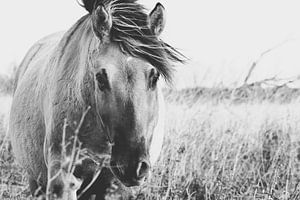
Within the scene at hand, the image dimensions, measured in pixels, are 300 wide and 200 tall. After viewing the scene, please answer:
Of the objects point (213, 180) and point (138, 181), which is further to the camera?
point (213, 180)

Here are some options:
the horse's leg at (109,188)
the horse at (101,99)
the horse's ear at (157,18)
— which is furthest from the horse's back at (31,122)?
the horse's ear at (157,18)

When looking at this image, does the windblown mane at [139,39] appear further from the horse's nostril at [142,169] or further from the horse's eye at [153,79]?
the horse's nostril at [142,169]

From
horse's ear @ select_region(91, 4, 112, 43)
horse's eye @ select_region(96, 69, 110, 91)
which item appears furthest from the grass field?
horse's ear @ select_region(91, 4, 112, 43)

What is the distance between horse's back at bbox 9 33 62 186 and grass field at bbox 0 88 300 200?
41cm

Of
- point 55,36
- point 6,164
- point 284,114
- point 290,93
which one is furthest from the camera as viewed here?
point 290,93

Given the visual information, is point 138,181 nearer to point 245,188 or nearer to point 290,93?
point 245,188

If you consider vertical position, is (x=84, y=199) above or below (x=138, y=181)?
below

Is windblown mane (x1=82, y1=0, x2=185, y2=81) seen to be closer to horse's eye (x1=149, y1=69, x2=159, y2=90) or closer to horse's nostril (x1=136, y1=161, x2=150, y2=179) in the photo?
horse's eye (x1=149, y1=69, x2=159, y2=90)

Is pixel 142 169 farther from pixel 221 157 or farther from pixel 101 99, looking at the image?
pixel 221 157

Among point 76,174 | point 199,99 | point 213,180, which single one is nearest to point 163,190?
point 213,180

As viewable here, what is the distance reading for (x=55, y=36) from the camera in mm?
4520

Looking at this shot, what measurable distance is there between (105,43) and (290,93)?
15.8ft

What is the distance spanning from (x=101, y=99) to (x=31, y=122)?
3.33 ft

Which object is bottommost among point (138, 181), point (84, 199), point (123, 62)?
point (84, 199)
